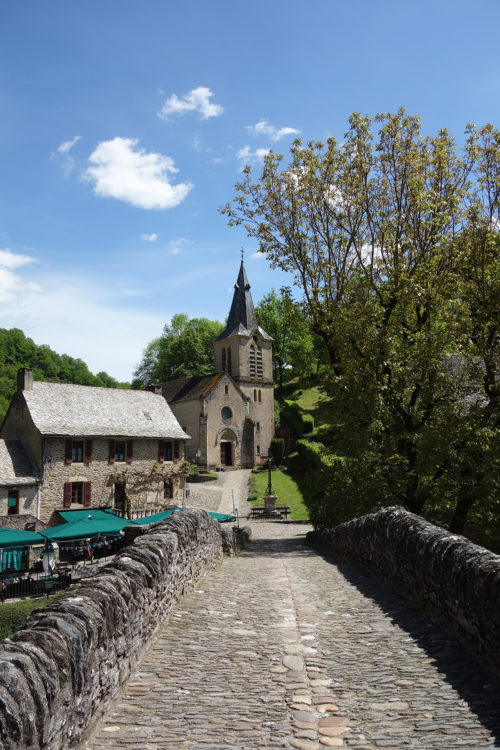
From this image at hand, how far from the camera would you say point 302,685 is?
4816 mm

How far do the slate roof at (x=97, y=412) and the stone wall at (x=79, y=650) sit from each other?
2560cm

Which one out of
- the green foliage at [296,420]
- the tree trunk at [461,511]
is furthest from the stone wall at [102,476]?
Result: the green foliage at [296,420]

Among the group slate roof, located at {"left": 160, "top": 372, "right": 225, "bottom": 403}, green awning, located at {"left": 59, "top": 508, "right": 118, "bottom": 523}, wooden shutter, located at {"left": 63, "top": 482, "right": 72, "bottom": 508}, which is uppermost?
slate roof, located at {"left": 160, "top": 372, "right": 225, "bottom": 403}

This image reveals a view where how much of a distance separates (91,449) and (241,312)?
30.9m

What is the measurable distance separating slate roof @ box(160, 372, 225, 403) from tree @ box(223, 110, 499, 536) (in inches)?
1316

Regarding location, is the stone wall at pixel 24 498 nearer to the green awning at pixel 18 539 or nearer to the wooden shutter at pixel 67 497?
the wooden shutter at pixel 67 497

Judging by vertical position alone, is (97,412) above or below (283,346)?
below

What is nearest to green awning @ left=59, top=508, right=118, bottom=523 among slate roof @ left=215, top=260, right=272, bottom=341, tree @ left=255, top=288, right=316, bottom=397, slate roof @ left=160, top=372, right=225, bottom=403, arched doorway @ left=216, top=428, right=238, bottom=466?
slate roof @ left=160, top=372, right=225, bottom=403

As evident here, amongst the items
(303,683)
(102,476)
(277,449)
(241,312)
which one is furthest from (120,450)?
(303,683)

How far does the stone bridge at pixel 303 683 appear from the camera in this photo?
3.86 metres

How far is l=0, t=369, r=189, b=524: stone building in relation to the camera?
97.5 feet

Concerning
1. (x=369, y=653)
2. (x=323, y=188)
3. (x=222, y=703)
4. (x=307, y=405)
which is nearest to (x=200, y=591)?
(x=369, y=653)

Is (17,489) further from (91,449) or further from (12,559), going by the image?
(12,559)

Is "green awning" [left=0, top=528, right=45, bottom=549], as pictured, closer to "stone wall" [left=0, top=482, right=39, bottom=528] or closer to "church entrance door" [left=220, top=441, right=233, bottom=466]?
"stone wall" [left=0, top=482, right=39, bottom=528]
